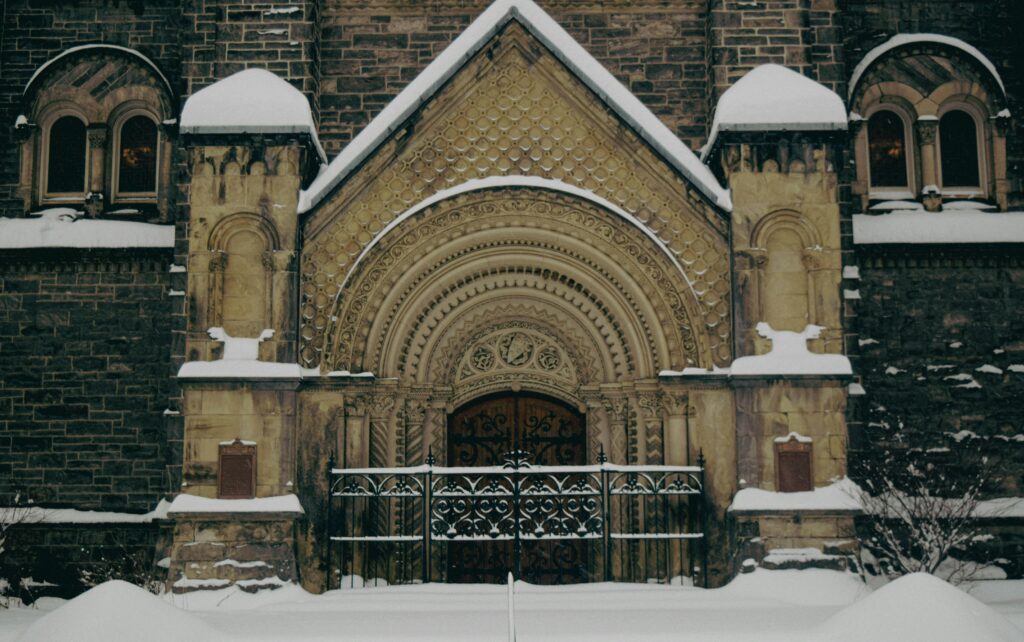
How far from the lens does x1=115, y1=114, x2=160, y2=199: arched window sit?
15.1 metres

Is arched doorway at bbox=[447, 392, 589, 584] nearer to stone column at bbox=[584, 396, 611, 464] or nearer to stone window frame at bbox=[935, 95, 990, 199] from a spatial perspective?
stone column at bbox=[584, 396, 611, 464]

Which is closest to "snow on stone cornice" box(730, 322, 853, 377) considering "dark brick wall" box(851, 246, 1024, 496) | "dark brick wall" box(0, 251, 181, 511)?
"dark brick wall" box(851, 246, 1024, 496)

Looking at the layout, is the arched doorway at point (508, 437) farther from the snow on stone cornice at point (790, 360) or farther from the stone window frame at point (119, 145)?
the stone window frame at point (119, 145)

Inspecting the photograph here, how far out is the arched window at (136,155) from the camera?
1512 cm

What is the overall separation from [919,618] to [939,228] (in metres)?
8.29

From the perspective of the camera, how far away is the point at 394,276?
39.7 feet

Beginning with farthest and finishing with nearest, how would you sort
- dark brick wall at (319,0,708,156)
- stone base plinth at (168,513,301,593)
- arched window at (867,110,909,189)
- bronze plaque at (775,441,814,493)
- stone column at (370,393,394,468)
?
arched window at (867,110,909,189) → dark brick wall at (319,0,708,156) → stone column at (370,393,394,468) → bronze plaque at (775,441,814,493) → stone base plinth at (168,513,301,593)

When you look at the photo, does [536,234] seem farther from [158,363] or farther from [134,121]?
[134,121]

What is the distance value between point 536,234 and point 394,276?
1.70 m

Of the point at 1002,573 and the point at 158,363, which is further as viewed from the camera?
the point at 158,363

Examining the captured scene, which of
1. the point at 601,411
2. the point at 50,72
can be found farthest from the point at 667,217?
the point at 50,72

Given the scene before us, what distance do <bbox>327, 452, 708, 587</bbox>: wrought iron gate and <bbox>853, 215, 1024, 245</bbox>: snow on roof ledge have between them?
4.78 meters

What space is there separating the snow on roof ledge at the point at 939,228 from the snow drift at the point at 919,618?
24.2ft

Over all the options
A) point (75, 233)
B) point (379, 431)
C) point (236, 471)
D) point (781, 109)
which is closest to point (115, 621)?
point (236, 471)
